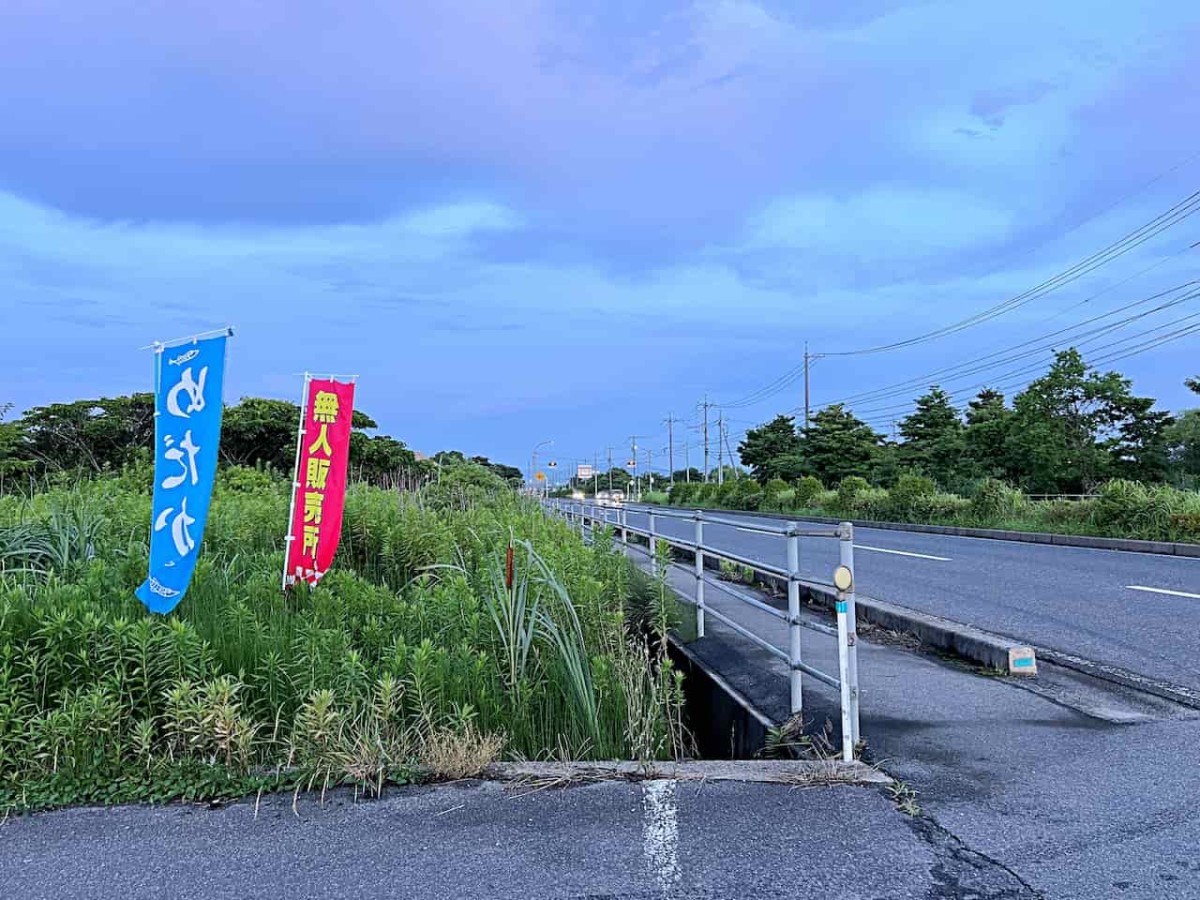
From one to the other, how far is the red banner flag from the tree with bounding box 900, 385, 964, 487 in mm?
33408

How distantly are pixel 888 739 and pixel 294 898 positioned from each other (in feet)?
8.87

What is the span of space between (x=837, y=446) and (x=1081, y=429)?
55.8 feet

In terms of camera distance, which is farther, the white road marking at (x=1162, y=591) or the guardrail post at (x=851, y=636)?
the white road marking at (x=1162, y=591)

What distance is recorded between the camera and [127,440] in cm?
1644

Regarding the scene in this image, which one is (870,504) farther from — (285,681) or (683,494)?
(683,494)

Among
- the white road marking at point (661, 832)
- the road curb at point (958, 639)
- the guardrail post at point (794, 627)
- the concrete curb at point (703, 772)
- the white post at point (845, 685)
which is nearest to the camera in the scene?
the white road marking at point (661, 832)

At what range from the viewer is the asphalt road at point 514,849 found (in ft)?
8.45

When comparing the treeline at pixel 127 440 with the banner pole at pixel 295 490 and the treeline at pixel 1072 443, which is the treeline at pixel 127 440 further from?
the treeline at pixel 1072 443

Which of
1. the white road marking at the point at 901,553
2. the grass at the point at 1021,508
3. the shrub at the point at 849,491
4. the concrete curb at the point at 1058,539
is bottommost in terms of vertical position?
the white road marking at the point at 901,553

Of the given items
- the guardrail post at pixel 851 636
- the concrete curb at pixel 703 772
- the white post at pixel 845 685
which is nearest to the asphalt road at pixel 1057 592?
the guardrail post at pixel 851 636

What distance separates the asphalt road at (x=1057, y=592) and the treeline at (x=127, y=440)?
8212mm

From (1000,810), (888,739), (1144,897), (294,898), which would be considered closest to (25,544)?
(294,898)

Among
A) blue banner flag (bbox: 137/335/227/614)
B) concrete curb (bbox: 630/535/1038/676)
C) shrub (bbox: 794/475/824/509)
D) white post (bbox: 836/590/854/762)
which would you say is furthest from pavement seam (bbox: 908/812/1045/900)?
shrub (bbox: 794/475/824/509)

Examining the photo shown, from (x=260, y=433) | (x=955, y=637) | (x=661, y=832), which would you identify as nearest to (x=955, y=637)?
(x=955, y=637)
